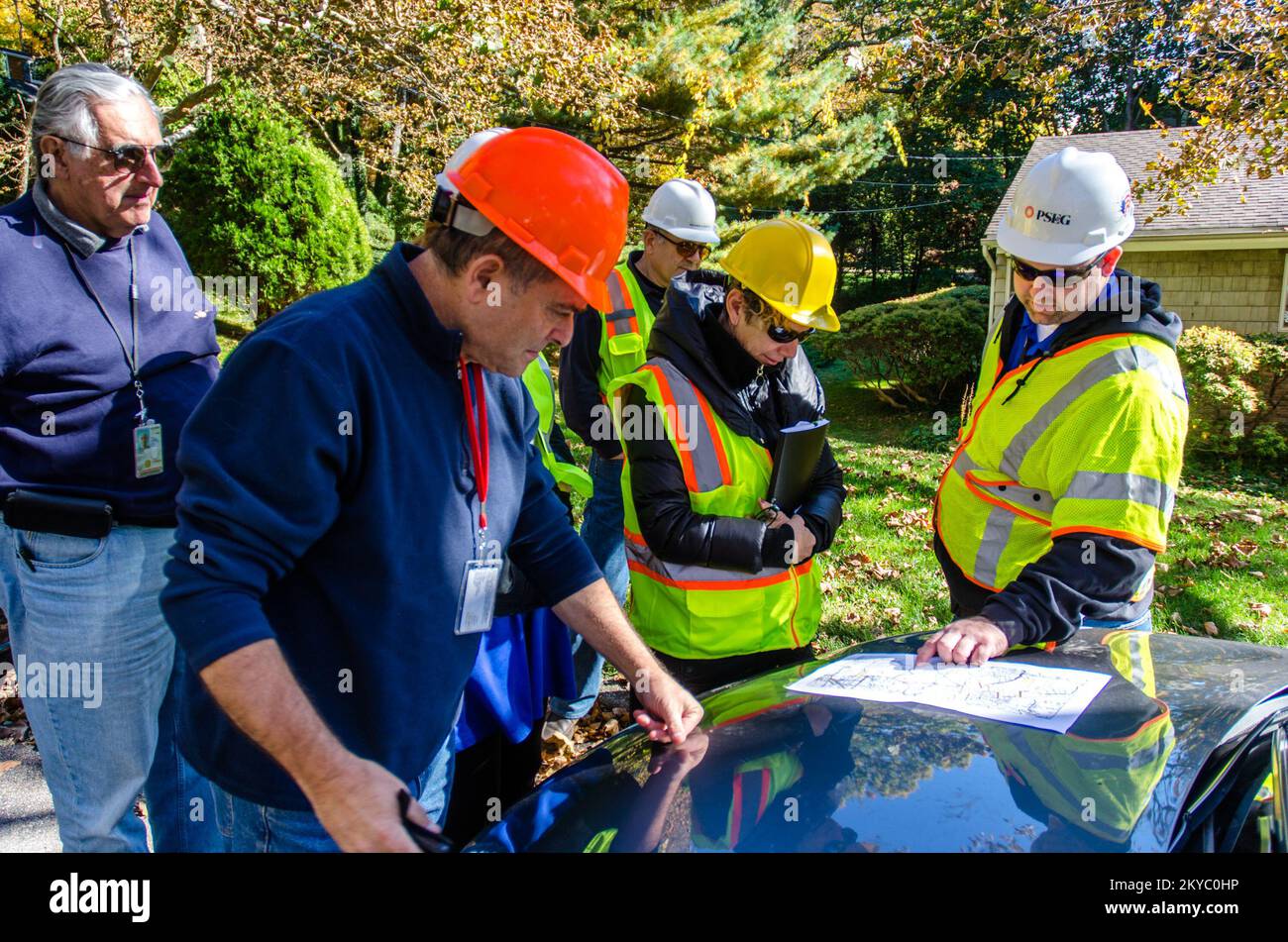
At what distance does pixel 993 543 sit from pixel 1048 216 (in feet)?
3.34

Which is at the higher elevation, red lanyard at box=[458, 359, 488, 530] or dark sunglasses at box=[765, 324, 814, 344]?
dark sunglasses at box=[765, 324, 814, 344]

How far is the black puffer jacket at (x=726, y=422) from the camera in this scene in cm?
272

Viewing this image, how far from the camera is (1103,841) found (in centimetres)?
158

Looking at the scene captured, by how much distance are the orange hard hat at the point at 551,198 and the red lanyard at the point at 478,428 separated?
0.94 feet

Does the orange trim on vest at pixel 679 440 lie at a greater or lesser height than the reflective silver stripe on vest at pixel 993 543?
greater

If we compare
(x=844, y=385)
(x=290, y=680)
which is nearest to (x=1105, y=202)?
(x=290, y=680)

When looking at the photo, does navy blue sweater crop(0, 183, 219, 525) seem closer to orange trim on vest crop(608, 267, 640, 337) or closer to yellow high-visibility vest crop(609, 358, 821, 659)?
yellow high-visibility vest crop(609, 358, 821, 659)

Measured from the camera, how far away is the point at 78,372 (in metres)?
2.42

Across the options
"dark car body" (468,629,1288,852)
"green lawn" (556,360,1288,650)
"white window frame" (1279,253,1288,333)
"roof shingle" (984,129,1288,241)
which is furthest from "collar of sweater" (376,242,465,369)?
"white window frame" (1279,253,1288,333)

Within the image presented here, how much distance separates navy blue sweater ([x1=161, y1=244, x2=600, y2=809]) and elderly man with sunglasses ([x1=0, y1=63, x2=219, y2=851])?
0.84m

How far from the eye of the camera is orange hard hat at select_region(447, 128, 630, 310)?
167cm

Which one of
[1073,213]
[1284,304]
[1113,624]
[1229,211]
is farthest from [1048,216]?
[1229,211]

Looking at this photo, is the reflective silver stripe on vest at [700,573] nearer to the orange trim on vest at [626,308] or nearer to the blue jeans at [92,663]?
the blue jeans at [92,663]

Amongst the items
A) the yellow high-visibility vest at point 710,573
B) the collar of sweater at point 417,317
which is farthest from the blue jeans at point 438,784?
the yellow high-visibility vest at point 710,573
